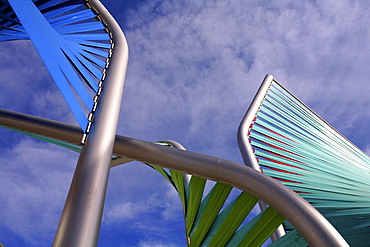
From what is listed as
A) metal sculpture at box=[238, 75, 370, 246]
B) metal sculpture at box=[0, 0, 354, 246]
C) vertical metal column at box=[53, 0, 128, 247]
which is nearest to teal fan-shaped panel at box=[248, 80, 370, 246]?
metal sculpture at box=[238, 75, 370, 246]

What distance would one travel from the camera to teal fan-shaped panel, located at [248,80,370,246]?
578 centimetres

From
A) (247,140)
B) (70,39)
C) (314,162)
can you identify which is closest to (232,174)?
(314,162)

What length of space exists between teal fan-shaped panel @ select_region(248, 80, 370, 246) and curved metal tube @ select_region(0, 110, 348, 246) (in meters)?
Answer: 2.00

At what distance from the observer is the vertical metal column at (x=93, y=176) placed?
3568 mm

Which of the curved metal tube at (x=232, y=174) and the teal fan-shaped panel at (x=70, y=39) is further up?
the teal fan-shaped panel at (x=70, y=39)

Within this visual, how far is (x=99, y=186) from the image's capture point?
4070 millimetres

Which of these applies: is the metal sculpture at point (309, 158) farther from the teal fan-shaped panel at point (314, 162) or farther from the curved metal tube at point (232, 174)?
the curved metal tube at point (232, 174)

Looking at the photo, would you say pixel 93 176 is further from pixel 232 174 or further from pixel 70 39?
pixel 70 39

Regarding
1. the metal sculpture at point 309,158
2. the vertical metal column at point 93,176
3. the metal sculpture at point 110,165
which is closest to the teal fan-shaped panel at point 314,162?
the metal sculpture at point 309,158

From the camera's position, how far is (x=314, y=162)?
8055 millimetres

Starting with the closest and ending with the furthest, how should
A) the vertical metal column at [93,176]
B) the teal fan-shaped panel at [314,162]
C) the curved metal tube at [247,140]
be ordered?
the vertical metal column at [93,176] < the teal fan-shaped panel at [314,162] < the curved metal tube at [247,140]

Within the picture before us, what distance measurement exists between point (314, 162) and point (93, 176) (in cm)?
576

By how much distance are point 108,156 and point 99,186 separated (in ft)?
1.82

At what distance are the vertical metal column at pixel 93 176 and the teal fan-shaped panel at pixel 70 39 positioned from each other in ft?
0.61
